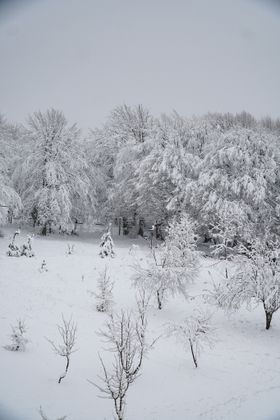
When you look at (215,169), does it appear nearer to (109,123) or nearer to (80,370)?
(109,123)

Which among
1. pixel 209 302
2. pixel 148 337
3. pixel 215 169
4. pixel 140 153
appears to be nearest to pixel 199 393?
pixel 148 337

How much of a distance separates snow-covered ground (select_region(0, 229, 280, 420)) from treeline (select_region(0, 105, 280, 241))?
729 cm

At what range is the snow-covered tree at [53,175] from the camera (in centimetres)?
2795

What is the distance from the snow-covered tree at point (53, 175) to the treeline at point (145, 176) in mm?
84

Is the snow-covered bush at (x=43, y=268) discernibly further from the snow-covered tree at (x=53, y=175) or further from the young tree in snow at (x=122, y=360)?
the snow-covered tree at (x=53, y=175)

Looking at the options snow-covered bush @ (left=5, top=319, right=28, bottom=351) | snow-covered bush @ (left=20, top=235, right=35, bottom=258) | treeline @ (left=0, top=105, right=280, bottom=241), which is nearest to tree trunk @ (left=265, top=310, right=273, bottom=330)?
treeline @ (left=0, top=105, right=280, bottom=241)

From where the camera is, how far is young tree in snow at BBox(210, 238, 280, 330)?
579 inches

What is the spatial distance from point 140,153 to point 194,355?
915 inches

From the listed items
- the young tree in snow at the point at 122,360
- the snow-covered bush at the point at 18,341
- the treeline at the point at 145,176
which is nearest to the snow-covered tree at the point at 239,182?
the treeline at the point at 145,176

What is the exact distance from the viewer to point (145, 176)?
3017cm

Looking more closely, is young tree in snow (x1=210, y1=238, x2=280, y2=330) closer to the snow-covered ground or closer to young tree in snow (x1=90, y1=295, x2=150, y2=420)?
the snow-covered ground

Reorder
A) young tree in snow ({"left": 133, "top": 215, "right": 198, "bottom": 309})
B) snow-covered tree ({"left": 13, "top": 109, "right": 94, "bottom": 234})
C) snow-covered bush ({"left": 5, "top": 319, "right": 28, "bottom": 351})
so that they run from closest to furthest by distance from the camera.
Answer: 1. snow-covered bush ({"left": 5, "top": 319, "right": 28, "bottom": 351})
2. young tree in snow ({"left": 133, "top": 215, "right": 198, "bottom": 309})
3. snow-covered tree ({"left": 13, "top": 109, "right": 94, "bottom": 234})

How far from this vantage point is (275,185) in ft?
90.9

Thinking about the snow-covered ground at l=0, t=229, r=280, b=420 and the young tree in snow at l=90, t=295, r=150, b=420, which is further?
the snow-covered ground at l=0, t=229, r=280, b=420
